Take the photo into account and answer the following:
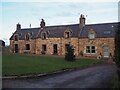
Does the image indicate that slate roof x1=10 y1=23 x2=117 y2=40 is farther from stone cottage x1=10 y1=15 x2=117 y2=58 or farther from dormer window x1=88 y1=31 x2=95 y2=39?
dormer window x1=88 y1=31 x2=95 y2=39

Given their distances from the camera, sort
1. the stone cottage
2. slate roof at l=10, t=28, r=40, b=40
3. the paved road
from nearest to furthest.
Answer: the paved road, the stone cottage, slate roof at l=10, t=28, r=40, b=40

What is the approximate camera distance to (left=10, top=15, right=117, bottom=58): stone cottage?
47312 millimetres

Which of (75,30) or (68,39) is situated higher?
(75,30)

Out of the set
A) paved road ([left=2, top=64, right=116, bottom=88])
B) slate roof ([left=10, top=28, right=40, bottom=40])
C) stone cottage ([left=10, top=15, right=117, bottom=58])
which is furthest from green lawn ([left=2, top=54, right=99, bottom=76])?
slate roof ([left=10, top=28, right=40, bottom=40])

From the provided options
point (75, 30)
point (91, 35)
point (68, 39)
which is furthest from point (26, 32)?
point (91, 35)

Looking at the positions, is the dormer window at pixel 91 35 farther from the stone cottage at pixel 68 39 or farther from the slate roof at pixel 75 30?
the slate roof at pixel 75 30

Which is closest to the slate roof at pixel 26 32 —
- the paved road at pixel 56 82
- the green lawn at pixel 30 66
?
the green lawn at pixel 30 66

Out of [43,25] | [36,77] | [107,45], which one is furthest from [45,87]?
[43,25]

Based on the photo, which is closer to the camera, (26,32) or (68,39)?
(68,39)

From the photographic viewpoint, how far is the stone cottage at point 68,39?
47.3 m

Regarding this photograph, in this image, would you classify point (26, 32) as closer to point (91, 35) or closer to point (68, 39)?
point (68, 39)

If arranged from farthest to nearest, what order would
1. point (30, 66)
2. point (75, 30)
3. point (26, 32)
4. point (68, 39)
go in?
point (26, 32) → point (75, 30) → point (68, 39) → point (30, 66)

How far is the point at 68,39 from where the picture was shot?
51.5m

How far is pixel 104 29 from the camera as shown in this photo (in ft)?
161
